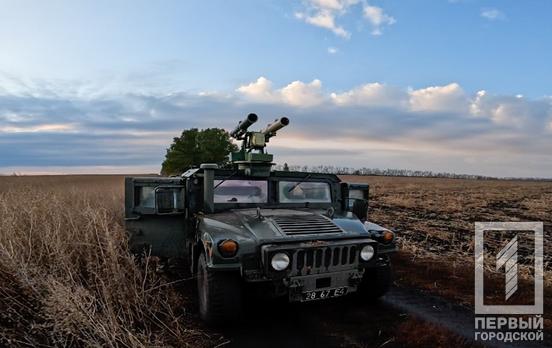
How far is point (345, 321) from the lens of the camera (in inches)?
177

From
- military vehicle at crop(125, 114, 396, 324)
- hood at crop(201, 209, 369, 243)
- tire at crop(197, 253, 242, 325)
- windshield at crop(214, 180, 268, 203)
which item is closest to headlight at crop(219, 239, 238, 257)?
military vehicle at crop(125, 114, 396, 324)

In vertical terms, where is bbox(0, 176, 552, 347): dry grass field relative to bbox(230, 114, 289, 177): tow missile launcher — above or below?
below

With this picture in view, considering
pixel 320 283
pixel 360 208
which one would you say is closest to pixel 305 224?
pixel 320 283

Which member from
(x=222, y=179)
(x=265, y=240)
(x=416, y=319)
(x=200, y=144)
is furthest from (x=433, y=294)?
(x=200, y=144)

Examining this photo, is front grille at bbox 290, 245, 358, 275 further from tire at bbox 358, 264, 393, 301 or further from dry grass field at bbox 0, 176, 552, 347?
dry grass field at bbox 0, 176, 552, 347

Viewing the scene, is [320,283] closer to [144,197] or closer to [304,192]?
[304,192]

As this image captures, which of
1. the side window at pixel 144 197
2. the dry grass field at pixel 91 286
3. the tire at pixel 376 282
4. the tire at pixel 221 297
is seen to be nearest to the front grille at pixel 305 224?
the tire at pixel 221 297

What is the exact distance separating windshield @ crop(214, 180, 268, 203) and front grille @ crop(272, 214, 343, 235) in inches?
37.7

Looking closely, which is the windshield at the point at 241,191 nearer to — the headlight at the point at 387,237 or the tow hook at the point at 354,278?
the headlight at the point at 387,237

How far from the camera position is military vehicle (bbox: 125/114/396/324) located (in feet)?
13.1

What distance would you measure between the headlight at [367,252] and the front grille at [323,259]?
0.09m

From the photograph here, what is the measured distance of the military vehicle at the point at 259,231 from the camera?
13.1 feet

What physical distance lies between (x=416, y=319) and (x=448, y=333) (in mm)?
438

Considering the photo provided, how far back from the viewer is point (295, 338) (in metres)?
4.06
